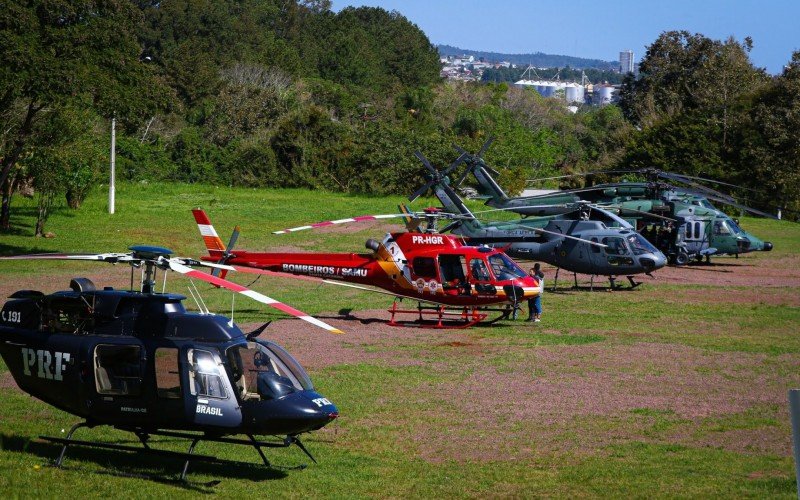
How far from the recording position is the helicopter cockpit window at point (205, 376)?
11164 millimetres

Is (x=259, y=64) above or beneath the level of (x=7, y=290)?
above

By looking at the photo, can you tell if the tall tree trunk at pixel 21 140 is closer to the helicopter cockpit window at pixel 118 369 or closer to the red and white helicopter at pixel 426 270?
the red and white helicopter at pixel 426 270

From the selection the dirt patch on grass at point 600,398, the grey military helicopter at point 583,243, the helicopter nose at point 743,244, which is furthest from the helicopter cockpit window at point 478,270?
the helicopter nose at point 743,244

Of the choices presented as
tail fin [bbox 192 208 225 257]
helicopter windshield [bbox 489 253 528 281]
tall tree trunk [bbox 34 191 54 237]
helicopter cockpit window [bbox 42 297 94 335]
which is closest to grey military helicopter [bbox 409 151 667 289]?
helicopter windshield [bbox 489 253 528 281]

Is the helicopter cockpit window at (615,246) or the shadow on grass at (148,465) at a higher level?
the helicopter cockpit window at (615,246)

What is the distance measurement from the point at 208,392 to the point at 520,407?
534cm

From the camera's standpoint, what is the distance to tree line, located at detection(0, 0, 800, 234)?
30.5 metres

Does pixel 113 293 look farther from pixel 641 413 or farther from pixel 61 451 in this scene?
pixel 641 413

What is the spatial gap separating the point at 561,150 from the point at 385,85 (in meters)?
39.8

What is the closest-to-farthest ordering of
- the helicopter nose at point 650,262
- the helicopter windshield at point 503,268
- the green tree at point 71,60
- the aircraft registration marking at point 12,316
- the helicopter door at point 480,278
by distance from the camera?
the aircraft registration marking at point 12,316
the helicopter door at point 480,278
the helicopter windshield at point 503,268
the helicopter nose at point 650,262
the green tree at point 71,60

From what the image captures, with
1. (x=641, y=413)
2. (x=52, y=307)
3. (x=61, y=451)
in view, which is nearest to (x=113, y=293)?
(x=52, y=307)

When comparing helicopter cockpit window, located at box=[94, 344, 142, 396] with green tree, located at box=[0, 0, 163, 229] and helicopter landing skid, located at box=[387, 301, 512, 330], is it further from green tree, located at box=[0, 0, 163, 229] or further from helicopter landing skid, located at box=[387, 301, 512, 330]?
green tree, located at box=[0, 0, 163, 229]

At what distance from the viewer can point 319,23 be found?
125 metres

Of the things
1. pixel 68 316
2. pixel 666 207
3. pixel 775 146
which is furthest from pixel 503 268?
pixel 775 146
